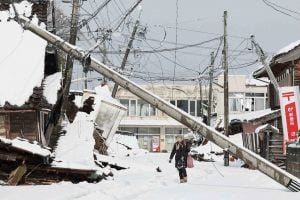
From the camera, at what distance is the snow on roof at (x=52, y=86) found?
2378cm

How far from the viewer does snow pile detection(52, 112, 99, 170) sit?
21.5m

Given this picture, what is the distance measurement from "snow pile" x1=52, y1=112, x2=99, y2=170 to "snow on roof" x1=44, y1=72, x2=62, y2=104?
2218mm

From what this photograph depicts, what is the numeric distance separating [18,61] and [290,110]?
11822mm

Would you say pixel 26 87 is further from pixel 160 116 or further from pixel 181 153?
pixel 160 116

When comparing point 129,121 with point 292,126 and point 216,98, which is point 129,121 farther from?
point 292,126

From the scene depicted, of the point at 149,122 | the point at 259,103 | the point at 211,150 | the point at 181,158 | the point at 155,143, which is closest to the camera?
the point at 181,158

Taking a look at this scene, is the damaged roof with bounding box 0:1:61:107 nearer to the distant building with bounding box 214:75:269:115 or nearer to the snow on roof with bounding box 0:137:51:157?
the snow on roof with bounding box 0:137:51:157

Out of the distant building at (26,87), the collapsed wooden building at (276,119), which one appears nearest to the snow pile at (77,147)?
the distant building at (26,87)

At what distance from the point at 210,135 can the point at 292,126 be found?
7.07m

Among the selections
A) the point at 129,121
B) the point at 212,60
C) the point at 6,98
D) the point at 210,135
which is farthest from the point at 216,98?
the point at 210,135

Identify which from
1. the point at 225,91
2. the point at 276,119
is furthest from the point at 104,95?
the point at 276,119

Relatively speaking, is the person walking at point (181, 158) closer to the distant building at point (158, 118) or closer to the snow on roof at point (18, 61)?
the snow on roof at point (18, 61)

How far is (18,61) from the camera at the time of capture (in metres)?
24.7

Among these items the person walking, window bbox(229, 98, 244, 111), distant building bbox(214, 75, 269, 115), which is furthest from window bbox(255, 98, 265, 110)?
the person walking
